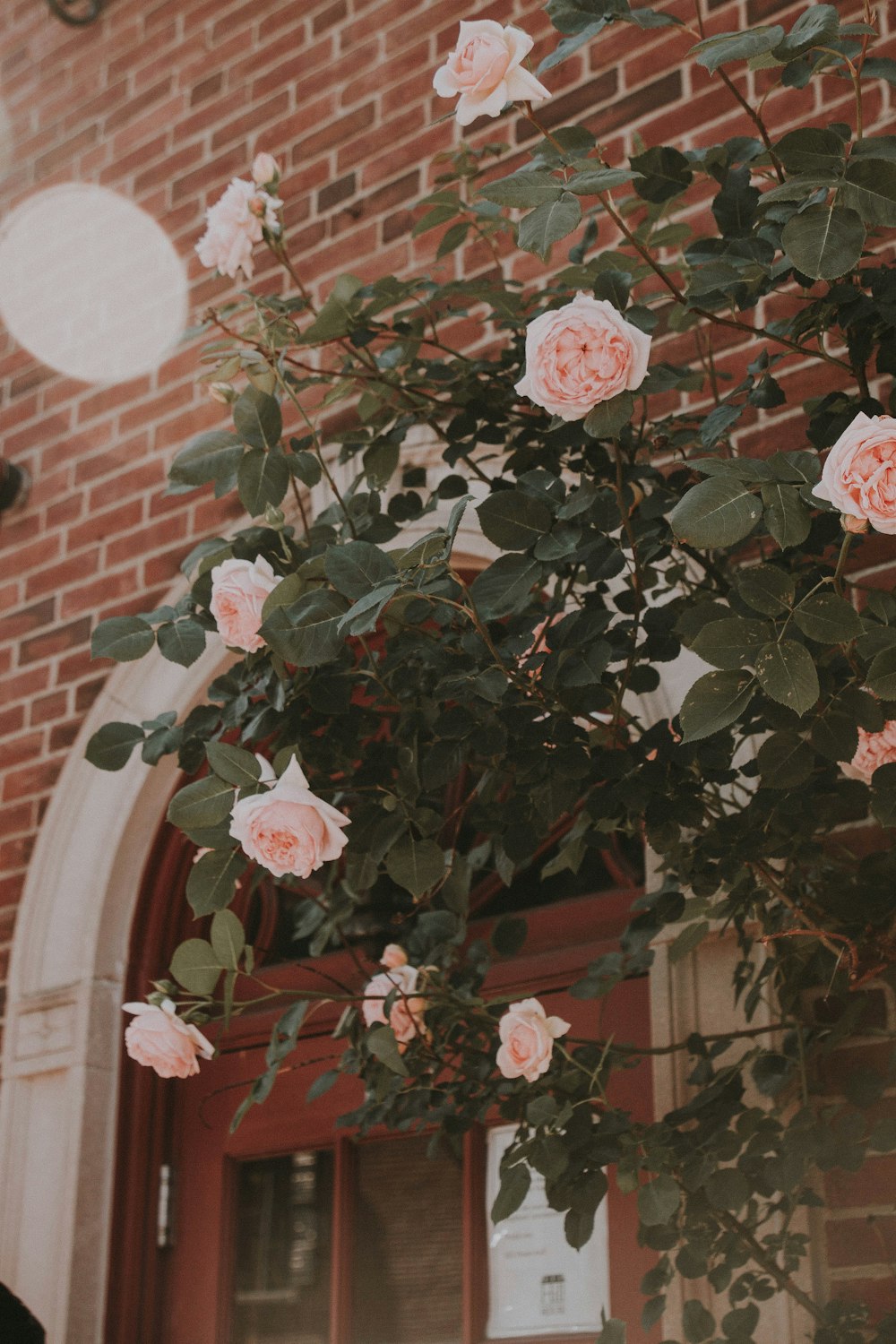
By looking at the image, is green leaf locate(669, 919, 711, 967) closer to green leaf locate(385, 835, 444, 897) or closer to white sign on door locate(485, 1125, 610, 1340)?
green leaf locate(385, 835, 444, 897)

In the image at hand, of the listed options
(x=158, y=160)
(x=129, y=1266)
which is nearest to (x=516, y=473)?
(x=129, y=1266)

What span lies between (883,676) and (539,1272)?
1.39 m

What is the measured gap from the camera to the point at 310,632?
138 cm

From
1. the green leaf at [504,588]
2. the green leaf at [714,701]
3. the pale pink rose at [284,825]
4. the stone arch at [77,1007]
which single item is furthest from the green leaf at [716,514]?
the stone arch at [77,1007]

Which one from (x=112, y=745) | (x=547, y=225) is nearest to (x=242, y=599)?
(x=112, y=745)

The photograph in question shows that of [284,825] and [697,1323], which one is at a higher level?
[284,825]

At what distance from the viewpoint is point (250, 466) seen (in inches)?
63.3

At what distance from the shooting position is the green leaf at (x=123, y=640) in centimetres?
164

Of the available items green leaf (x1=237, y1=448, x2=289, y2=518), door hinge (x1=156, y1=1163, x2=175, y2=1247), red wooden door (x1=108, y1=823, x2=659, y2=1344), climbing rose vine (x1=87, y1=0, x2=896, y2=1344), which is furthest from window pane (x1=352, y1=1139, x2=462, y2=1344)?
green leaf (x1=237, y1=448, x2=289, y2=518)

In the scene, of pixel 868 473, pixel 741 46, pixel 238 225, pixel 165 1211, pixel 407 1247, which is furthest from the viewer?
pixel 165 1211

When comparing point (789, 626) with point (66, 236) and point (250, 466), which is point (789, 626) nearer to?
point (250, 466)

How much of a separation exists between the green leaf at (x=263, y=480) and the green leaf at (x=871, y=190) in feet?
2.12

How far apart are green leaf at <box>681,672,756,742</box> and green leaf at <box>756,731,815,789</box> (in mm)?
129

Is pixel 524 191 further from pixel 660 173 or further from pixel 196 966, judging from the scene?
pixel 196 966
